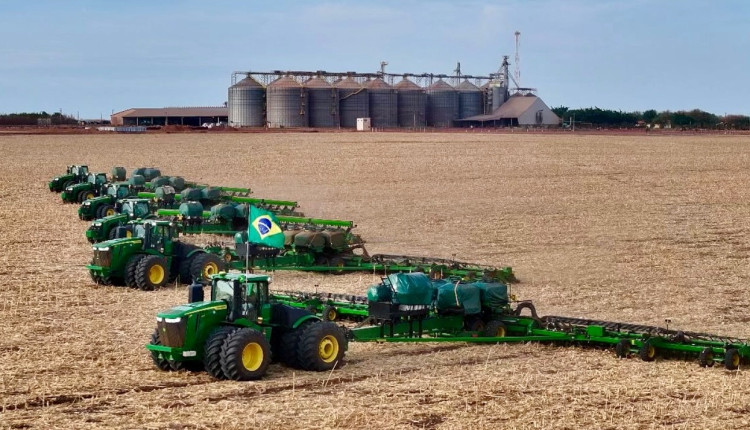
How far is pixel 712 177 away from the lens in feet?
216

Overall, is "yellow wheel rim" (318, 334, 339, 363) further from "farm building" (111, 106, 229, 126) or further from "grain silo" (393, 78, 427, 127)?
"farm building" (111, 106, 229, 126)

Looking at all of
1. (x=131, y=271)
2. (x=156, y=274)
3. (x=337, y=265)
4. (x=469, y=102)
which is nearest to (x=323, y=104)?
(x=469, y=102)

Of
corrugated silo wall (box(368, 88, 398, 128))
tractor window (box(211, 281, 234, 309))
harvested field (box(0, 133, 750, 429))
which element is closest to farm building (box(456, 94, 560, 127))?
corrugated silo wall (box(368, 88, 398, 128))

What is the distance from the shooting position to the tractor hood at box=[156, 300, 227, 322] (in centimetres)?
1739

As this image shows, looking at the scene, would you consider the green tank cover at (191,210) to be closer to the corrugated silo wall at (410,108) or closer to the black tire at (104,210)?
the black tire at (104,210)

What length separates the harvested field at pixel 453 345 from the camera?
15938mm

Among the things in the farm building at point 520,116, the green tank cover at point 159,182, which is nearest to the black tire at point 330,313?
the green tank cover at point 159,182

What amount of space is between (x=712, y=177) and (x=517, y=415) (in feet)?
175

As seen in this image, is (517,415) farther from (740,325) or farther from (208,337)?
(740,325)

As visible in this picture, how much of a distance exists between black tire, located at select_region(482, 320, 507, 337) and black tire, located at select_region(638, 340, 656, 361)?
107 inches

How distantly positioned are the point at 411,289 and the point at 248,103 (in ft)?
457

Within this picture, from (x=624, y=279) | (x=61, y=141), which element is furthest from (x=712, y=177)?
(x=61, y=141)

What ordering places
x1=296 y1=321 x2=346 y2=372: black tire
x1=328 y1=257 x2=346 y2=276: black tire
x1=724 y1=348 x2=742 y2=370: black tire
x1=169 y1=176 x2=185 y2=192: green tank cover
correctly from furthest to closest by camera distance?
1. x1=169 y1=176 x2=185 y2=192: green tank cover
2. x1=328 y1=257 x2=346 y2=276: black tire
3. x1=724 y1=348 x2=742 y2=370: black tire
4. x1=296 y1=321 x2=346 y2=372: black tire

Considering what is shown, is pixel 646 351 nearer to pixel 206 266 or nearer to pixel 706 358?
pixel 706 358
